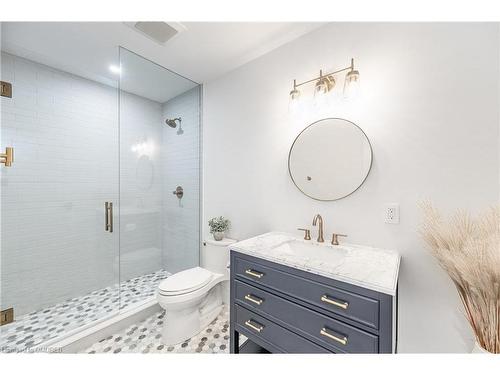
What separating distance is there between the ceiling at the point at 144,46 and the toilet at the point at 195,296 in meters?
1.72

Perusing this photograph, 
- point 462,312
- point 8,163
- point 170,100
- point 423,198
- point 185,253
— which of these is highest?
point 170,100

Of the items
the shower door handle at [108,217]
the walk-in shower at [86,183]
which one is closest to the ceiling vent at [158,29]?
the walk-in shower at [86,183]

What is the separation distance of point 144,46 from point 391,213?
2.26 metres

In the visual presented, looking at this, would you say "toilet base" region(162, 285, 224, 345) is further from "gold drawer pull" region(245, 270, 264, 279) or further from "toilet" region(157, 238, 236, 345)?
"gold drawer pull" region(245, 270, 264, 279)

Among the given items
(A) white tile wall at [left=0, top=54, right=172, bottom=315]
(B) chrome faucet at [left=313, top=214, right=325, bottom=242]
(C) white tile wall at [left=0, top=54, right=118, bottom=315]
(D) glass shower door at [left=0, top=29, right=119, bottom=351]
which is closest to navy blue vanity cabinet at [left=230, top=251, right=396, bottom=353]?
(B) chrome faucet at [left=313, top=214, right=325, bottom=242]

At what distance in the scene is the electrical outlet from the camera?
48.2 inches

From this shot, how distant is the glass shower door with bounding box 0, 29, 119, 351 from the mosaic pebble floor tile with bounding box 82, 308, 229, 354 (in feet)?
0.92

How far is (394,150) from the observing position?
4.08 feet

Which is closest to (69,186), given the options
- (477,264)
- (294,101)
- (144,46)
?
(144,46)

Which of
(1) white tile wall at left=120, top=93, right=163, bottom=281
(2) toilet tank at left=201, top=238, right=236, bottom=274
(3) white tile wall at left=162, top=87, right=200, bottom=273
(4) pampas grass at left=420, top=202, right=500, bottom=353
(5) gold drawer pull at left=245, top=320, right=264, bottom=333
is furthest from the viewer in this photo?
(3) white tile wall at left=162, top=87, right=200, bottom=273

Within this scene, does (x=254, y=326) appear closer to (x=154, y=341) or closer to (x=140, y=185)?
(x=154, y=341)
